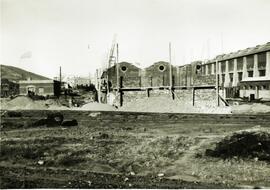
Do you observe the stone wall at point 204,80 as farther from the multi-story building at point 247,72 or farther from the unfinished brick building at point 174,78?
the multi-story building at point 247,72

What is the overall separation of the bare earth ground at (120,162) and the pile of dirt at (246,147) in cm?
27

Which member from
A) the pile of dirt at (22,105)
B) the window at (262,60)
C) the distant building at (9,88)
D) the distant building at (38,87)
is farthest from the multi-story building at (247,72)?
the distant building at (9,88)

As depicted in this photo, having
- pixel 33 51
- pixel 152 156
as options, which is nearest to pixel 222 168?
pixel 152 156

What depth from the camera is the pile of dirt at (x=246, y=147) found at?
30.7 feet

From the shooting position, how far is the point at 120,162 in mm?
9266

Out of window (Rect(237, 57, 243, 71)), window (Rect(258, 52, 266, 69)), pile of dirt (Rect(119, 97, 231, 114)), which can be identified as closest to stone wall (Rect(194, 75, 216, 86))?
pile of dirt (Rect(119, 97, 231, 114))

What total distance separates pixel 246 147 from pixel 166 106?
45.4 feet

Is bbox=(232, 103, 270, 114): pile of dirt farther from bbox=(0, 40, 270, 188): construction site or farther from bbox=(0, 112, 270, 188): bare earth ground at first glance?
bbox=(0, 112, 270, 188): bare earth ground

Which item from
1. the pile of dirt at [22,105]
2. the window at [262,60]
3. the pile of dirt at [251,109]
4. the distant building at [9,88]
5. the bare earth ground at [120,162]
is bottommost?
the bare earth ground at [120,162]

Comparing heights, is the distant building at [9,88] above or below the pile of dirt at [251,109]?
above

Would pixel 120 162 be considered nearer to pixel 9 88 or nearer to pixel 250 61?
pixel 250 61

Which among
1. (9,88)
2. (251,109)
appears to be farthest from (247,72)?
(9,88)

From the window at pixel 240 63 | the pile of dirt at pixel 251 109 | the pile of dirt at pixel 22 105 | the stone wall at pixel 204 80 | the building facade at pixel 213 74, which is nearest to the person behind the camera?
the pile of dirt at pixel 251 109

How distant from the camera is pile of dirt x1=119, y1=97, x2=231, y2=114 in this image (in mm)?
22953
